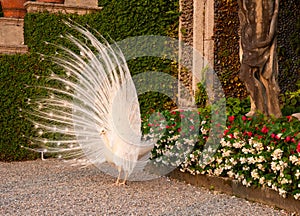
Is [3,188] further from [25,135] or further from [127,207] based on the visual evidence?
[25,135]

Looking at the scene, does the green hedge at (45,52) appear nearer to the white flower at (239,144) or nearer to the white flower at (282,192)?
the white flower at (239,144)

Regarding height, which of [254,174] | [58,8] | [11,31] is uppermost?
[58,8]

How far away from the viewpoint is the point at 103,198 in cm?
460

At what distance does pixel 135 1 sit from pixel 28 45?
1595 millimetres

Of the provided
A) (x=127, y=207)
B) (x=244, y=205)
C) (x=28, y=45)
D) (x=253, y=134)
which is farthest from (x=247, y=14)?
(x=28, y=45)

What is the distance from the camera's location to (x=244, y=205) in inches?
168

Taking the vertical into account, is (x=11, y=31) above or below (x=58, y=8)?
below

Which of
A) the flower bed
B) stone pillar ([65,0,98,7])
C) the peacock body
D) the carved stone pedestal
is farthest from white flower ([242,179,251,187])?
the carved stone pedestal

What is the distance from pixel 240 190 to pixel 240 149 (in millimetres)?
348

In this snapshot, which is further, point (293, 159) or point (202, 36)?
point (202, 36)

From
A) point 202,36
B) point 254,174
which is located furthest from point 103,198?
point 202,36

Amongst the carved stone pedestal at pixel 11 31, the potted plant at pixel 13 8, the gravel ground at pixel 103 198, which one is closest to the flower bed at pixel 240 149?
the gravel ground at pixel 103 198

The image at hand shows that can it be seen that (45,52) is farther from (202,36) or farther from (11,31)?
(202,36)

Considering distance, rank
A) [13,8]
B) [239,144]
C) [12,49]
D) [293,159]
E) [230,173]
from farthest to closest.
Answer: [13,8], [12,49], [230,173], [239,144], [293,159]
